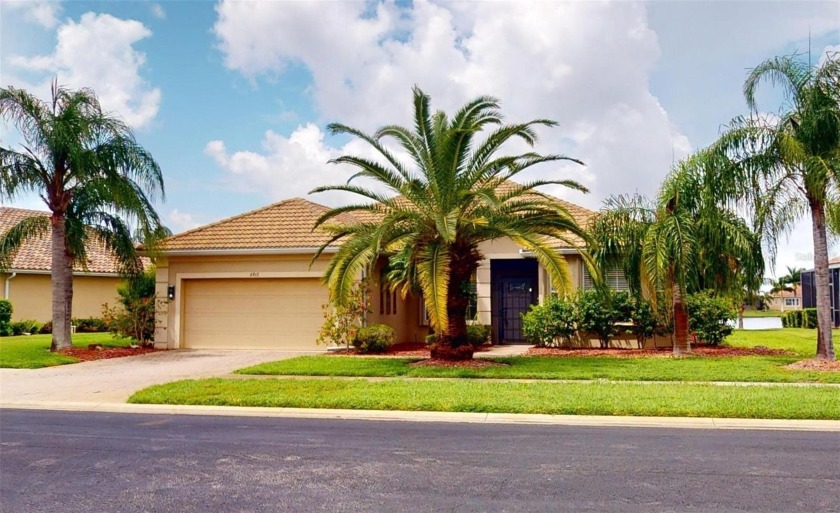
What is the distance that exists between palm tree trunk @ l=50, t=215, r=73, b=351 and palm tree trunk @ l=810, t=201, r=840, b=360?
17856 millimetres

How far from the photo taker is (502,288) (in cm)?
2184

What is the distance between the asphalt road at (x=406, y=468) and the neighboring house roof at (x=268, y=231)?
1098 cm

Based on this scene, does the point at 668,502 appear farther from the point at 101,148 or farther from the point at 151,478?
the point at 101,148

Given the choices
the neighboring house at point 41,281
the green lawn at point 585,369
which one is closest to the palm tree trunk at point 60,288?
the green lawn at point 585,369

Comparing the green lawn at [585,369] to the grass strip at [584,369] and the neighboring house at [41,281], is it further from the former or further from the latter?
the neighboring house at [41,281]

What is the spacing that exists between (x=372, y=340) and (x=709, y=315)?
8819 mm

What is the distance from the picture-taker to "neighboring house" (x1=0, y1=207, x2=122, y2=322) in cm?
2753

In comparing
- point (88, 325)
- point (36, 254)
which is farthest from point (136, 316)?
point (36, 254)

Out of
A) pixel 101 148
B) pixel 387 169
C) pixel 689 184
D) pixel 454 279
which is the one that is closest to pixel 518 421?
pixel 454 279

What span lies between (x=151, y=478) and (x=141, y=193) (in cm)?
1408

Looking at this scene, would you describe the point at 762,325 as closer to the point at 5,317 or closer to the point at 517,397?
the point at 517,397

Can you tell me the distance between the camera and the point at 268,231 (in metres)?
21.0

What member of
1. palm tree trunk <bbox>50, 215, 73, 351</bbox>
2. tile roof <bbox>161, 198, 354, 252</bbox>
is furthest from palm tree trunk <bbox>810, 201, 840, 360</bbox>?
palm tree trunk <bbox>50, 215, 73, 351</bbox>

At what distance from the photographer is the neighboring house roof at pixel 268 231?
2006 centimetres
